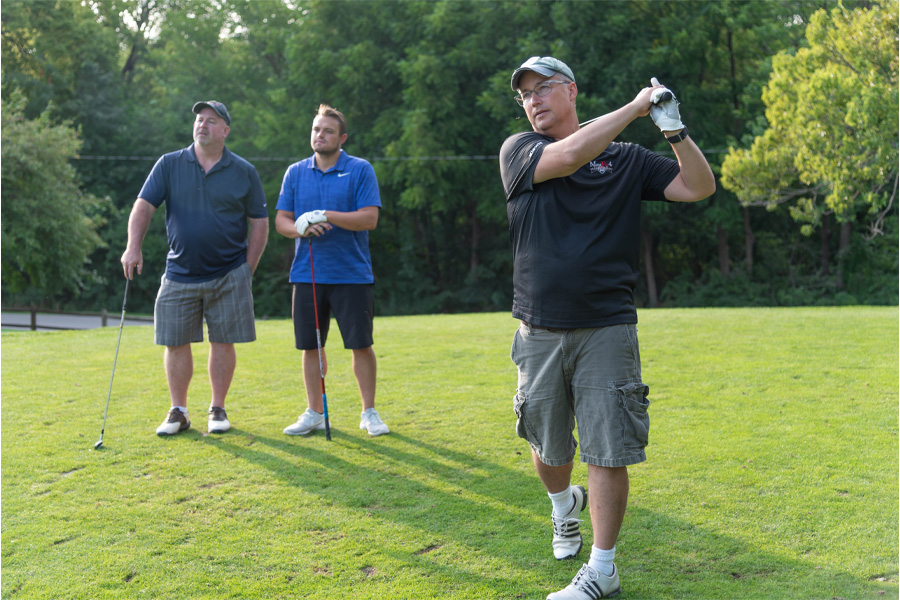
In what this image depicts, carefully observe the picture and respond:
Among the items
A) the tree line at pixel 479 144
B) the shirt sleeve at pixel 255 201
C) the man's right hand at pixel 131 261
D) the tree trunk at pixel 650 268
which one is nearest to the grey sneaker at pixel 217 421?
the man's right hand at pixel 131 261

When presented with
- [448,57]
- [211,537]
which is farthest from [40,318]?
[211,537]

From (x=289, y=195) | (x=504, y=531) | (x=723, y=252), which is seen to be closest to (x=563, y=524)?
(x=504, y=531)

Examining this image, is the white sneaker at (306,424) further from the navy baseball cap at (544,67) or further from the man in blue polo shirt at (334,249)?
the navy baseball cap at (544,67)

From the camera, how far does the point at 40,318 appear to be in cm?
3247

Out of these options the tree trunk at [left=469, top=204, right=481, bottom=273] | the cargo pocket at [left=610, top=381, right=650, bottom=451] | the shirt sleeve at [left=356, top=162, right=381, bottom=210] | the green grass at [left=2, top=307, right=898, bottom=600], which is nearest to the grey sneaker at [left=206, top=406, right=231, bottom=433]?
the green grass at [left=2, top=307, right=898, bottom=600]

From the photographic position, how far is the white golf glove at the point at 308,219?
5.18m

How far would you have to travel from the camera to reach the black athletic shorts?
5.31 m

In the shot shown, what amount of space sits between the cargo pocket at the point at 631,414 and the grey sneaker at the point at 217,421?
3296 millimetres

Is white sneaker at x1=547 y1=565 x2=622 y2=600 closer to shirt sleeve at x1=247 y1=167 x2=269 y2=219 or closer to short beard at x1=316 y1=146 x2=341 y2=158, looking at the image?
short beard at x1=316 y1=146 x2=341 y2=158

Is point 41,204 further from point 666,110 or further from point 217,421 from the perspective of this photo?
point 666,110

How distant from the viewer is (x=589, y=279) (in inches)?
120

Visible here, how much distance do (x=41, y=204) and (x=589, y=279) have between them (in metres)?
26.8

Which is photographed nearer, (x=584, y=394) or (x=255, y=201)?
(x=584, y=394)

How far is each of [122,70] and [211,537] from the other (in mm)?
45168
